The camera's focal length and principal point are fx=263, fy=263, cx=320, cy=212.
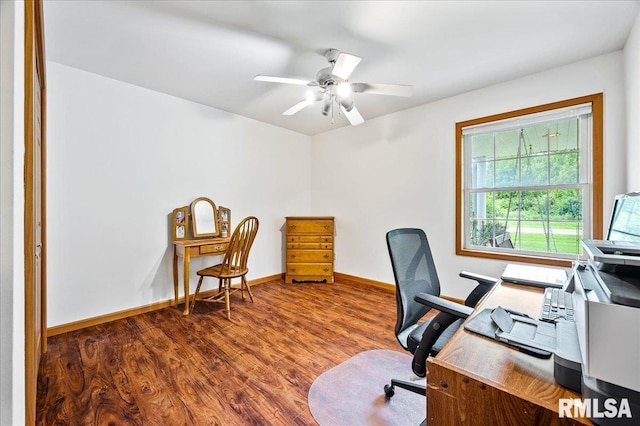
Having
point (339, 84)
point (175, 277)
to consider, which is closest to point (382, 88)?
point (339, 84)

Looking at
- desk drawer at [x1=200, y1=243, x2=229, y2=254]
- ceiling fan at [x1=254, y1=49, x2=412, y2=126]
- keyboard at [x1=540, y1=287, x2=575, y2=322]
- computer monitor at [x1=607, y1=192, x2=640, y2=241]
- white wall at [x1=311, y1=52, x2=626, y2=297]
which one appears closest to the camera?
keyboard at [x1=540, y1=287, x2=575, y2=322]

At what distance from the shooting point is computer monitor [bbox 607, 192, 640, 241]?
3.72 ft

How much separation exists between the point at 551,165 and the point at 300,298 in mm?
3017

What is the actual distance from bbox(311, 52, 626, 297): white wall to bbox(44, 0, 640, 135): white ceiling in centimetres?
19

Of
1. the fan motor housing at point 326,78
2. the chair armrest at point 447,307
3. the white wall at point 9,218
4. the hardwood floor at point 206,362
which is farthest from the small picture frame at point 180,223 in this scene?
the chair armrest at point 447,307

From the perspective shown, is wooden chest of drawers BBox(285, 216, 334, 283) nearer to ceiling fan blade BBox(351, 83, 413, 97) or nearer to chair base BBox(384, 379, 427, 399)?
ceiling fan blade BBox(351, 83, 413, 97)

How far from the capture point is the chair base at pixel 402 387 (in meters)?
1.47

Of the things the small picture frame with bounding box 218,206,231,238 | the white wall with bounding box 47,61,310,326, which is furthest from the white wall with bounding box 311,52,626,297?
the small picture frame with bounding box 218,206,231,238

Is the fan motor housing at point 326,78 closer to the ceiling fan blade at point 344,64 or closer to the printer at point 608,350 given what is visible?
the ceiling fan blade at point 344,64

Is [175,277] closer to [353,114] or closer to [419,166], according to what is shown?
[353,114]

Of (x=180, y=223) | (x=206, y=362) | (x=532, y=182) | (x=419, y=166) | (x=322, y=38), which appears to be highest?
(x=322, y=38)

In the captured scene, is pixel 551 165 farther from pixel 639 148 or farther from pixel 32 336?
pixel 32 336

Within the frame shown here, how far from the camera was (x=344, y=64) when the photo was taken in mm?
1819

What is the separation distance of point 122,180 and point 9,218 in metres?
2.41
